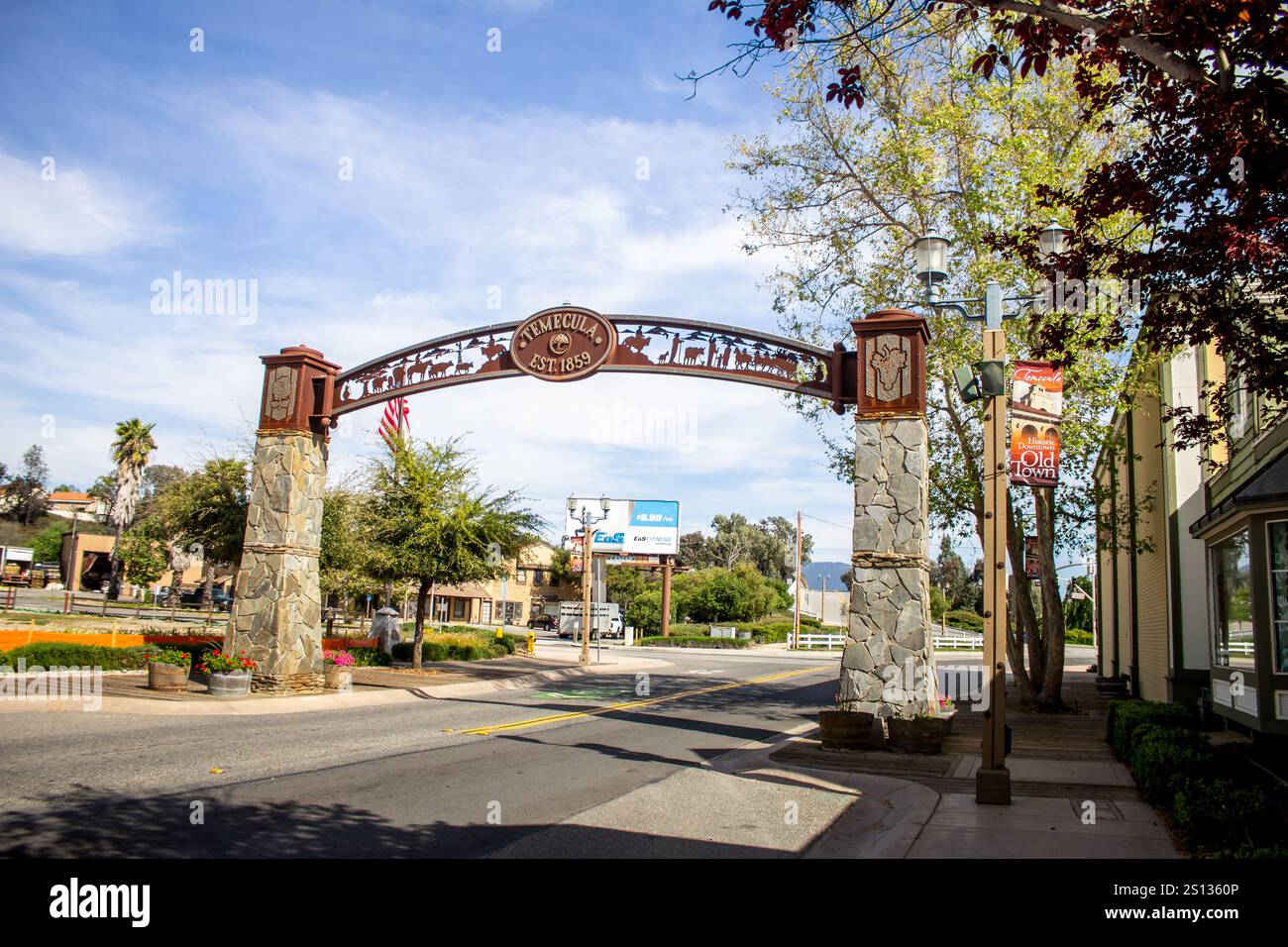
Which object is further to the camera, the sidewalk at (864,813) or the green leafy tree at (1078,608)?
the green leafy tree at (1078,608)

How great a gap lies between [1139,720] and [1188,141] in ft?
26.5

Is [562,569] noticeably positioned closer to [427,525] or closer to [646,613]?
[646,613]

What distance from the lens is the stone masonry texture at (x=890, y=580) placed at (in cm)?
1410

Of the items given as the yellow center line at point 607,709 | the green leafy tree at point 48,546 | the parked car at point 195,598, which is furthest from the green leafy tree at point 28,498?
the yellow center line at point 607,709

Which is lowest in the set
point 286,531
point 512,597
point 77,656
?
point 77,656

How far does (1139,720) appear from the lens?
483 inches

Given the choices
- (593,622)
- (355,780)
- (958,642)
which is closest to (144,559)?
(593,622)

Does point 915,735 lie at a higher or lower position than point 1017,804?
higher

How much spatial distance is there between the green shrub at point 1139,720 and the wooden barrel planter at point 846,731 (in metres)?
3.34

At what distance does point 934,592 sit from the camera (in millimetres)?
83000
